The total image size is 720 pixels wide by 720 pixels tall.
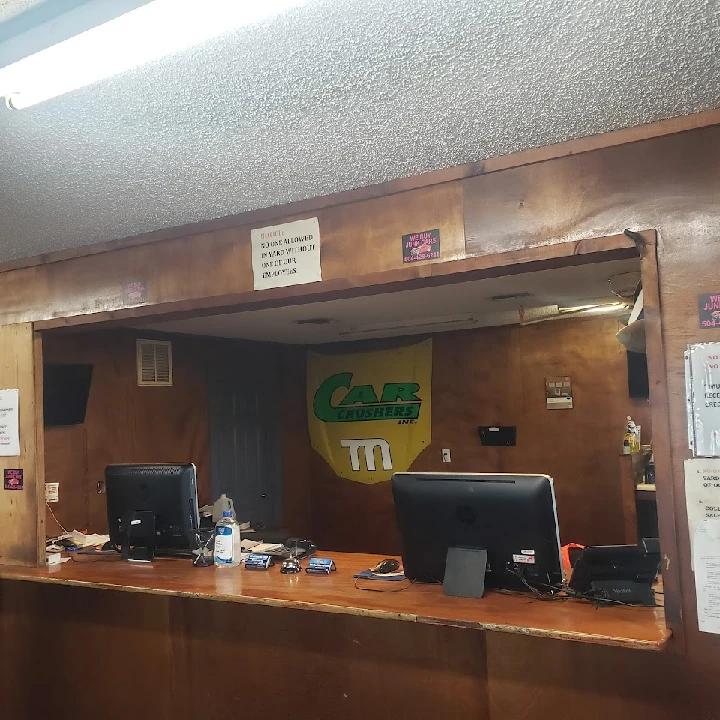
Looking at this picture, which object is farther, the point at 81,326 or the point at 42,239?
the point at 81,326

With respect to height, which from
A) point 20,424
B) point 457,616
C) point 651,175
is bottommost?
point 457,616

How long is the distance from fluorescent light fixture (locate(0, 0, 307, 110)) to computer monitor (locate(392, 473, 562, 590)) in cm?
156

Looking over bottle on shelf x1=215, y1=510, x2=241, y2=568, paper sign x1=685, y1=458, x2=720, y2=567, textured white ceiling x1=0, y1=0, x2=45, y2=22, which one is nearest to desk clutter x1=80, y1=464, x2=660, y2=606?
bottle on shelf x1=215, y1=510, x2=241, y2=568

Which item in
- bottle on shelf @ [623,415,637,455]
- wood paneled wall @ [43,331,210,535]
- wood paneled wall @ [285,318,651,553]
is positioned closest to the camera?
wood paneled wall @ [43,331,210,535]

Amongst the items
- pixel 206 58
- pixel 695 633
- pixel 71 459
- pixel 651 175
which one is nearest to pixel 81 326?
pixel 71 459

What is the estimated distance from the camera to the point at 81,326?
116 inches

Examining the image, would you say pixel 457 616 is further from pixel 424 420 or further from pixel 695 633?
pixel 424 420

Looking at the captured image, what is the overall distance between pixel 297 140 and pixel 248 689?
1.99m

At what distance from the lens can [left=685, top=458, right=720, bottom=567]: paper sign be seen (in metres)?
1.71

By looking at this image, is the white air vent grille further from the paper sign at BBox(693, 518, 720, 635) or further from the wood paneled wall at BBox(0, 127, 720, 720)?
the paper sign at BBox(693, 518, 720, 635)

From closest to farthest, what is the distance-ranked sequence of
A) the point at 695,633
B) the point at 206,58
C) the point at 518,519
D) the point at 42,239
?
the point at 206,58
the point at 695,633
the point at 518,519
the point at 42,239

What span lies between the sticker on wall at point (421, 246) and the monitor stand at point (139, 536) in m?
1.76

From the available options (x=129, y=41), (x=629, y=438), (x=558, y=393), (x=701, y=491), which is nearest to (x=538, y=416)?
(x=558, y=393)

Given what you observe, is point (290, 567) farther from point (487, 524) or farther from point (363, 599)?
point (487, 524)
